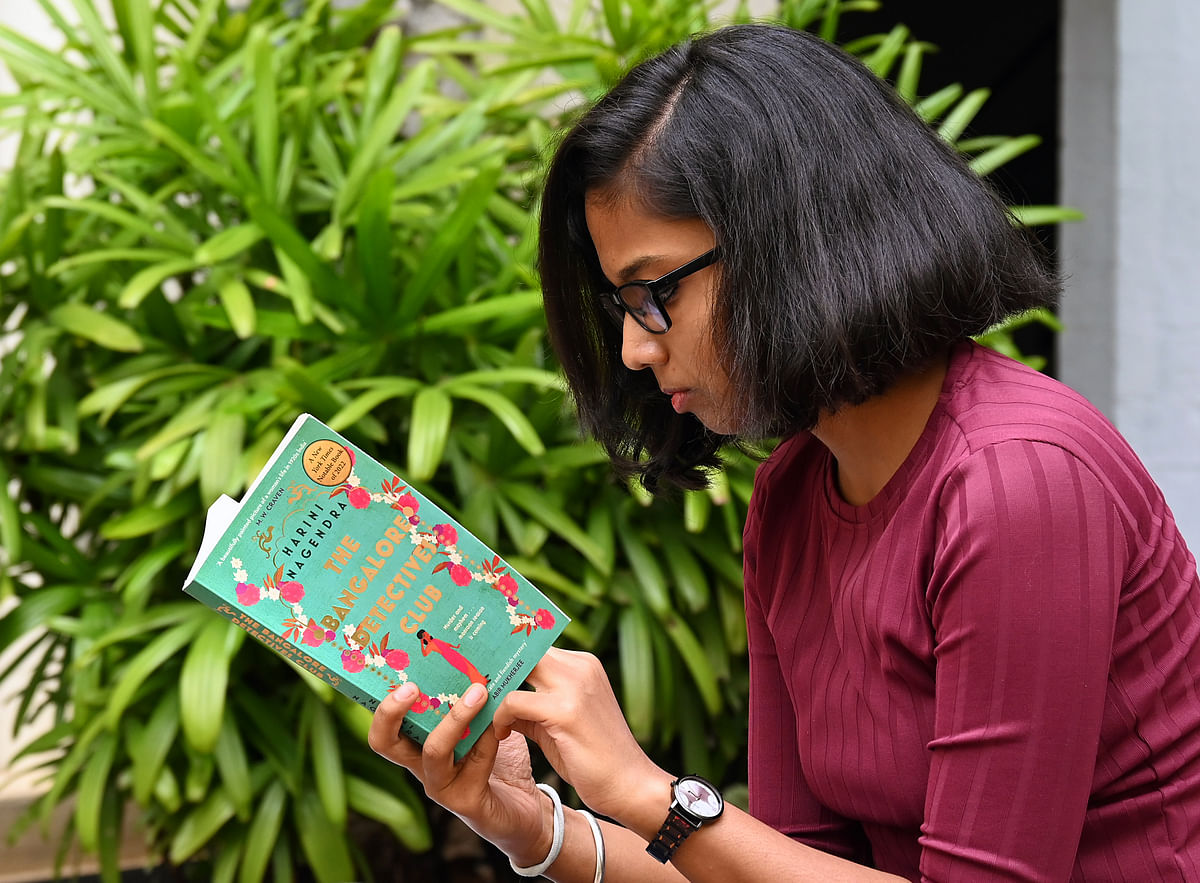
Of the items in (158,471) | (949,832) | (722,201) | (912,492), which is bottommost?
(158,471)

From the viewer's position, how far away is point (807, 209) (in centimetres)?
89

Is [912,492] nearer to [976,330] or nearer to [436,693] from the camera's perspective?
[976,330]

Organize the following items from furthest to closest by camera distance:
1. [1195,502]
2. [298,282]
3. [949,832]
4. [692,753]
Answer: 1. [1195,502]
2. [692,753]
3. [298,282]
4. [949,832]

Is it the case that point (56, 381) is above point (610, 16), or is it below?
below

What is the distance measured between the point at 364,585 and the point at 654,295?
13.2 inches

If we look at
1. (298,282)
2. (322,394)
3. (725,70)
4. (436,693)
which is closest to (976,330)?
(725,70)

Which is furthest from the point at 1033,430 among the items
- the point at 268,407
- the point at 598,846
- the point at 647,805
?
the point at 268,407

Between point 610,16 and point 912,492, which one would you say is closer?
point 912,492

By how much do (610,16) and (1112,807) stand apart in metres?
1.89

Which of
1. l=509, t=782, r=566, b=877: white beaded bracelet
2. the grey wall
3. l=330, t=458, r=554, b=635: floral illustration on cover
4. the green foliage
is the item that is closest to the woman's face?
l=330, t=458, r=554, b=635: floral illustration on cover

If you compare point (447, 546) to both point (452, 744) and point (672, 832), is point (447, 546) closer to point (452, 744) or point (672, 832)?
point (452, 744)

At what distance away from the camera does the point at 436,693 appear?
0.96 metres

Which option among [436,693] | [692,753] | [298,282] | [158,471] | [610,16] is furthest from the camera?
[610,16]

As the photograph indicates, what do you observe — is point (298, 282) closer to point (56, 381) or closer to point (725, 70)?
point (56, 381)
